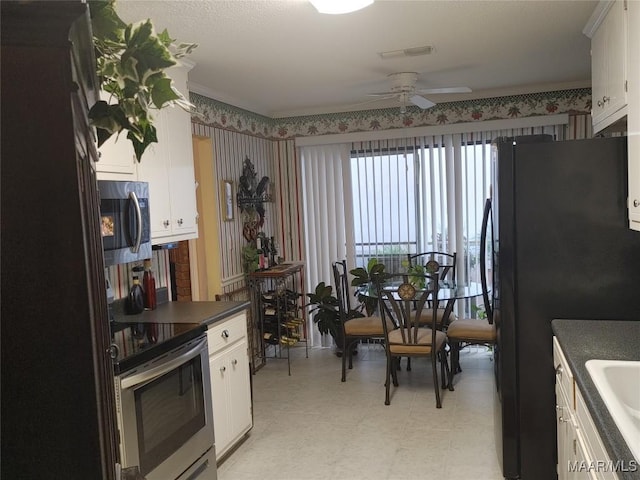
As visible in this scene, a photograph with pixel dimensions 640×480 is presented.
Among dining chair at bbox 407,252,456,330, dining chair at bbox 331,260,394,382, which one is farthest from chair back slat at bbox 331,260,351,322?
dining chair at bbox 407,252,456,330

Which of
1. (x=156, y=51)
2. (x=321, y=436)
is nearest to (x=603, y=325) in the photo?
(x=321, y=436)

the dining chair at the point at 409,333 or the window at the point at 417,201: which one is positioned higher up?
the window at the point at 417,201

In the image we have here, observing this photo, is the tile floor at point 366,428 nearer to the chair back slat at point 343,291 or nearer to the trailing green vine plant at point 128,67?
the chair back slat at point 343,291

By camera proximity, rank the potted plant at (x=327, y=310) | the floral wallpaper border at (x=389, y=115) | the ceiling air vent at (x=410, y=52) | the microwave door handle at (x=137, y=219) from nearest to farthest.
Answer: the microwave door handle at (x=137, y=219) < the ceiling air vent at (x=410, y=52) < the floral wallpaper border at (x=389, y=115) < the potted plant at (x=327, y=310)

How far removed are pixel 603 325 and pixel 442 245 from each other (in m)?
2.80

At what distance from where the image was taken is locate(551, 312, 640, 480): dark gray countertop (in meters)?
1.34

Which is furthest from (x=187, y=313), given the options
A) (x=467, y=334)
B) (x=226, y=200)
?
(x=467, y=334)

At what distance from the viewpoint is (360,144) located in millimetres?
5344

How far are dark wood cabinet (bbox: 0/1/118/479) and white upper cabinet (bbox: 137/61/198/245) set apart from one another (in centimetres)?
228

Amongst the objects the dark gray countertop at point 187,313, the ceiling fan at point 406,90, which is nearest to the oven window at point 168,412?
the dark gray countertop at point 187,313

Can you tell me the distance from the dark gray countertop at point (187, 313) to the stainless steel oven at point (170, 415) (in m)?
0.16

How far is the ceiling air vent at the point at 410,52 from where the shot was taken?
3.38 metres

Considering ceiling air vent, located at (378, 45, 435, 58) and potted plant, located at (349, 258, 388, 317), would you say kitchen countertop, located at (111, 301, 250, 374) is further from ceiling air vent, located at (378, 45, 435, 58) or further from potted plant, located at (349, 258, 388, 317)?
ceiling air vent, located at (378, 45, 435, 58)

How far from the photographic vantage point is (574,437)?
199 centimetres
